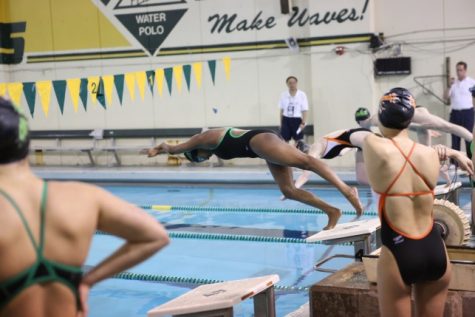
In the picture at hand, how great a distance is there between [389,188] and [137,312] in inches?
120

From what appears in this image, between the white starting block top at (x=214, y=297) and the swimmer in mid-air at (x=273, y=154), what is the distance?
4.20 feet

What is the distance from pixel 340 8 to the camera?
11977 mm

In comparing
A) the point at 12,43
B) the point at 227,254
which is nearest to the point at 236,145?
the point at 227,254

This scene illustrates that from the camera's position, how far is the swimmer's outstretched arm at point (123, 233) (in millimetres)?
1807

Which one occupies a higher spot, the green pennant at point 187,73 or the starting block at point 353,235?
the green pennant at point 187,73

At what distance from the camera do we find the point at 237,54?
43.4 ft

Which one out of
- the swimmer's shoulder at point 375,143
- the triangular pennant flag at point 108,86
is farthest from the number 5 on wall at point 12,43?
the swimmer's shoulder at point 375,143

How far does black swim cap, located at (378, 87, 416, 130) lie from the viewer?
2.95 metres

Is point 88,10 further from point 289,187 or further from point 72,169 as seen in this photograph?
point 289,187

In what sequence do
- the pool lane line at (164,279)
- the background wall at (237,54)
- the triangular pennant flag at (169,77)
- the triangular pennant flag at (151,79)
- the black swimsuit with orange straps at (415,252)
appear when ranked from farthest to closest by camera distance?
the triangular pennant flag at (169,77)
the triangular pennant flag at (151,79)
the background wall at (237,54)
the pool lane line at (164,279)
the black swimsuit with orange straps at (415,252)

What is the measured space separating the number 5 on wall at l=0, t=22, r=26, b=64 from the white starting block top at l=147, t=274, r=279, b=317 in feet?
42.5

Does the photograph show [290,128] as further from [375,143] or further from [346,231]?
[375,143]

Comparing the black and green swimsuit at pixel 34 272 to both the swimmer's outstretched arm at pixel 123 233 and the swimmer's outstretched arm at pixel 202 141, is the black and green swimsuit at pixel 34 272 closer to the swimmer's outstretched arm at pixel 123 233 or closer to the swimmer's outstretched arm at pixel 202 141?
the swimmer's outstretched arm at pixel 123 233

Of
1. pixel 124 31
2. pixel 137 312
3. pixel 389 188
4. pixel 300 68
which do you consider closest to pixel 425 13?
pixel 300 68
